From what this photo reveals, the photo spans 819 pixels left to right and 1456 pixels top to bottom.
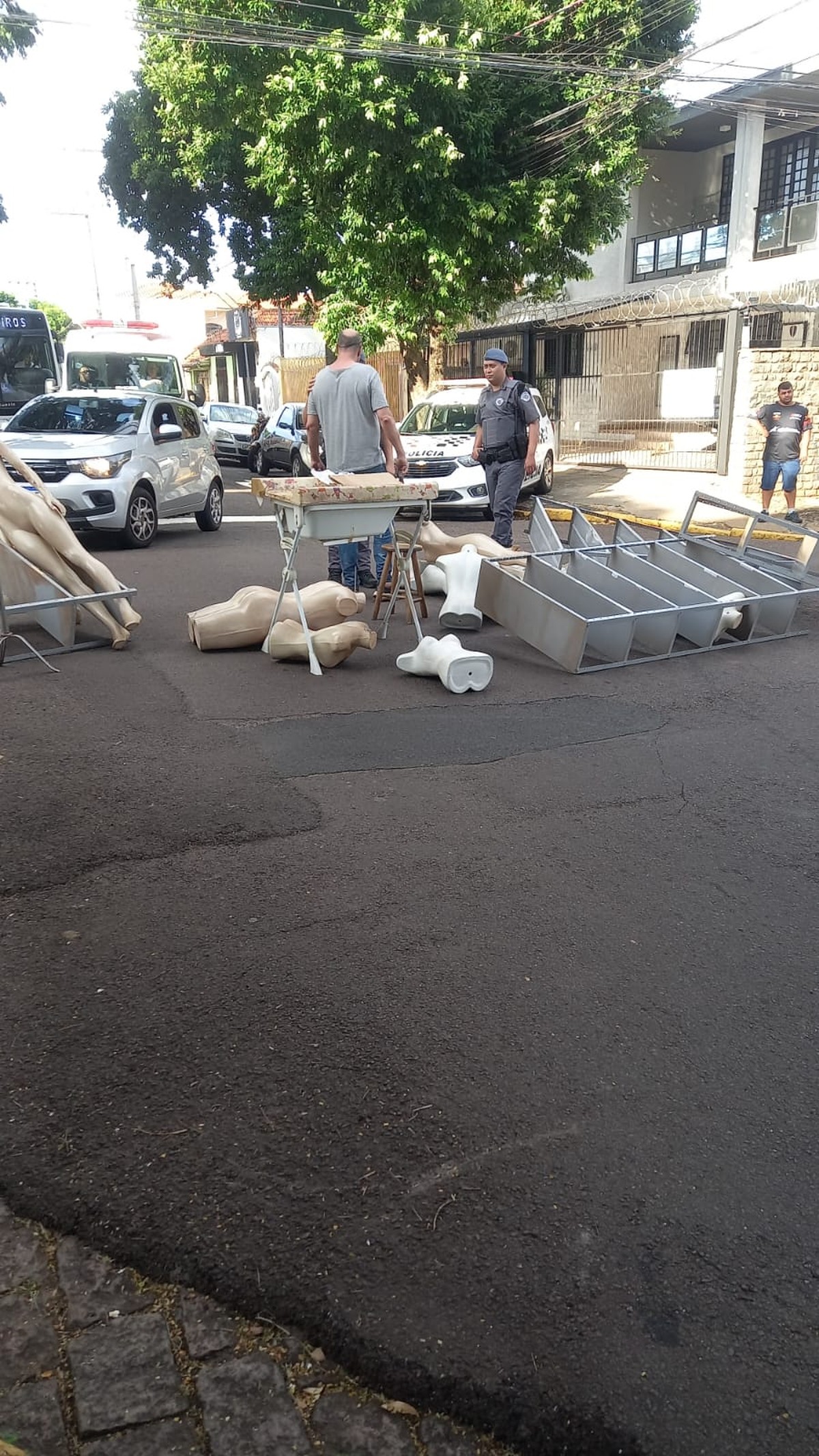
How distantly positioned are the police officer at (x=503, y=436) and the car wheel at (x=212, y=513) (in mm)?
5282

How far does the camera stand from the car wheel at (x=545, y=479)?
704 inches

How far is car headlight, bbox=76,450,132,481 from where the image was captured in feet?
39.2

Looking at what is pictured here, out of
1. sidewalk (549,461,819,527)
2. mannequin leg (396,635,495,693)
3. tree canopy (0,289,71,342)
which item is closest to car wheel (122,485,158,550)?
sidewalk (549,461,819,527)

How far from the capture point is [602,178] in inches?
763

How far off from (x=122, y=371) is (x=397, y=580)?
1541 centimetres

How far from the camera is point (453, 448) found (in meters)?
15.7

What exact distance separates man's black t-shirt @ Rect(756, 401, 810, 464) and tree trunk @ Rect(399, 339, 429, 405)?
26.7ft

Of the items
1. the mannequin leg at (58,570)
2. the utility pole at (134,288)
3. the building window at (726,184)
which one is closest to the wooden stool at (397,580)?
the mannequin leg at (58,570)

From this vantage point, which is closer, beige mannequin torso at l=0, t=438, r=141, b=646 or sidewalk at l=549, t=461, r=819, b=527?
beige mannequin torso at l=0, t=438, r=141, b=646

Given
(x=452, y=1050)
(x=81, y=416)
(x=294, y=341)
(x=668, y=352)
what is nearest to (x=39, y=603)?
(x=452, y=1050)

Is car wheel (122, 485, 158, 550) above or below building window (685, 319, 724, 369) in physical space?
below

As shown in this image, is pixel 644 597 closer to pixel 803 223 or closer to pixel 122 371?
pixel 122 371

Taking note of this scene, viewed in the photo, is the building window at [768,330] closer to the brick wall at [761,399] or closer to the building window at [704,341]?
the building window at [704,341]

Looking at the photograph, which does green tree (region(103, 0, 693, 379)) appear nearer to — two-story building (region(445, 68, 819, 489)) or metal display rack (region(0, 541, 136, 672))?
two-story building (region(445, 68, 819, 489))
